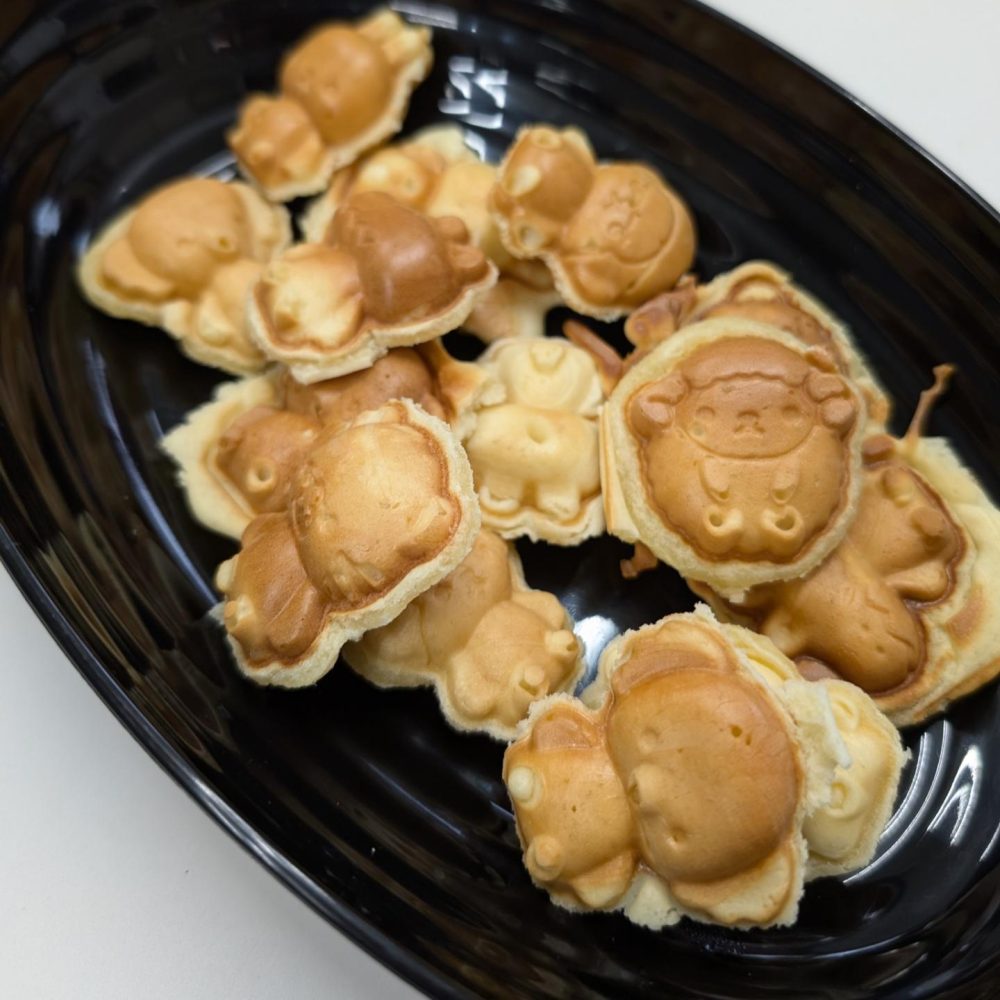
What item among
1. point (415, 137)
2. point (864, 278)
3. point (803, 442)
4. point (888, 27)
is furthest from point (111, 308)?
point (888, 27)

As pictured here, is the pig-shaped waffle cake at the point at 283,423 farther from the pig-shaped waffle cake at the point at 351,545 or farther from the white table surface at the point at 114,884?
the white table surface at the point at 114,884

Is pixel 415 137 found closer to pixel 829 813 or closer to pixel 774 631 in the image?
pixel 774 631

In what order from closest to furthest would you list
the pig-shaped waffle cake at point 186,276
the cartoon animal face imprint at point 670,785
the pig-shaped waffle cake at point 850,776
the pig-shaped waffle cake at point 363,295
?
the cartoon animal face imprint at point 670,785 → the pig-shaped waffle cake at point 850,776 → the pig-shaped waffle cake at point 363,295 → the pig-shaped waffle cake at point 186,276

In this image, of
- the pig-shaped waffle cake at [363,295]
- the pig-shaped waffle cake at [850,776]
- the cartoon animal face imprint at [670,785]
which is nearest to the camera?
the cartoon animal face imprint at [670,785]

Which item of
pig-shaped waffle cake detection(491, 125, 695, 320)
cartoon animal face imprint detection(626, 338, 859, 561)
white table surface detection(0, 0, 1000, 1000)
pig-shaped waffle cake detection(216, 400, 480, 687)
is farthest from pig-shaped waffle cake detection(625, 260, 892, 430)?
white table surface detection(0, 0, 1000, 1000)

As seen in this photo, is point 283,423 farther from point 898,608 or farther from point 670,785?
point 898,608

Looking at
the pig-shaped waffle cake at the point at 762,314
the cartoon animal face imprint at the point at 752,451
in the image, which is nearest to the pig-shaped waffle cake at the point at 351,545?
the cartoon animal face imprint at the point at 752,451
